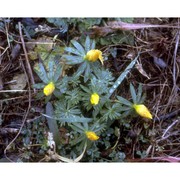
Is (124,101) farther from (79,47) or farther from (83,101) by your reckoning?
(79,47)

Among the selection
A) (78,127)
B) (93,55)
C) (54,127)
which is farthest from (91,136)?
(93,55)

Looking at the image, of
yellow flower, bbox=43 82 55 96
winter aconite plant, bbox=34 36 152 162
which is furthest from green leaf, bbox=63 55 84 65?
yellow flower, bbox=43 82 55 96

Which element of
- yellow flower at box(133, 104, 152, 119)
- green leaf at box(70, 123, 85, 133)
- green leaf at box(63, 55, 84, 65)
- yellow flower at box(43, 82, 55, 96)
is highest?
green leaf at box(63, 55, 84, 65)

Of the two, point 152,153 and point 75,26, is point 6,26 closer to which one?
point 75,26

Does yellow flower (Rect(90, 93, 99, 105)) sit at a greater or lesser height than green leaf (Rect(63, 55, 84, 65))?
lesser

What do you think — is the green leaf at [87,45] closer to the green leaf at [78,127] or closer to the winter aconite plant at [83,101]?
the winter aconite plant at [83,101]

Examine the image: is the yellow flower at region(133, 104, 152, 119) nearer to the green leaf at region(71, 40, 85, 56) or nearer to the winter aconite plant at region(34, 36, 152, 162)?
the winter aconite plant at region(34, 36, 152, 162)

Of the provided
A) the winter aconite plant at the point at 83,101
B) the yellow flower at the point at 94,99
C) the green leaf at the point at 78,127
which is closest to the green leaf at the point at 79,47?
the winter aconite plant at the point at 83,101

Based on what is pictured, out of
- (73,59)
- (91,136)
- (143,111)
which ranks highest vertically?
(73,59)
